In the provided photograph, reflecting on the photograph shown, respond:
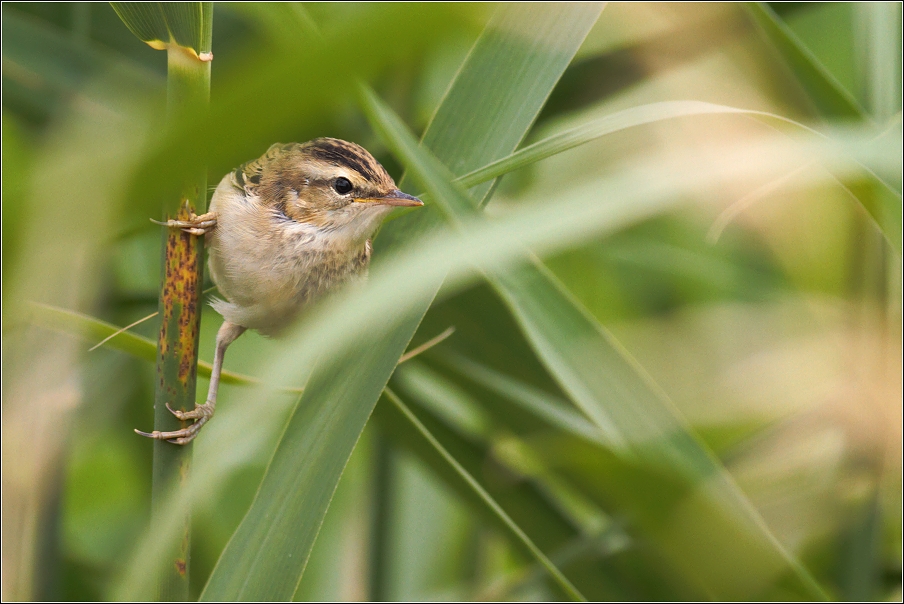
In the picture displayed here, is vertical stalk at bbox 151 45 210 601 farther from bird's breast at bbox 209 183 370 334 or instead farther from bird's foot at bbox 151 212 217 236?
bird's breast at bbox 209 183 370 334

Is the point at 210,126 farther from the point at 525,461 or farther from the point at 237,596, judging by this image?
the point at 525,461

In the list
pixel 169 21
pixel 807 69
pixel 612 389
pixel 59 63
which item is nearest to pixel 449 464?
pixel 612 389

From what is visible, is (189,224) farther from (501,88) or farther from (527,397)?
(527,397)

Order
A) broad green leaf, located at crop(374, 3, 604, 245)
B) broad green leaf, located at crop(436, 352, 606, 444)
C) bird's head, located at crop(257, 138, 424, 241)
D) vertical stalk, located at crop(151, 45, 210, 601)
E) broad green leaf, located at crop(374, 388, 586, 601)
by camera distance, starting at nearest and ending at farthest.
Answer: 1. vertical stalk, located at crop(151, 45, 210, 601)
2. broad green leaf, located at crop(374, 3, 604, 245)
3. broad green leaf, located at crop(374, 388, 586, 601)
4. broad green leaf, located at crop(436, 352, 606, 444)
5. bird's head, located at crop(257, 138, 424, 241)

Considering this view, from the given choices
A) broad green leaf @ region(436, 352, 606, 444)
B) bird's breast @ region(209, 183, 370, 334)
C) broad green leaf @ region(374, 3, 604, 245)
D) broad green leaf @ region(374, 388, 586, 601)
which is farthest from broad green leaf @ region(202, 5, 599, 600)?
bird's breast @ region(209, 183, 370, 334)

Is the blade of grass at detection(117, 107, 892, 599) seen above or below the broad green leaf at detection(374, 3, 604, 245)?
below

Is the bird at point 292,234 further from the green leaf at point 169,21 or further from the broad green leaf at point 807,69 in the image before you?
the broad green leaf at point 807,69

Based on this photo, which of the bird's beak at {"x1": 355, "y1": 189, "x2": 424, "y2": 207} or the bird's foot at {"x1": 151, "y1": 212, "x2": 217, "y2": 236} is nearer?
the bird's foot at {"x1": 151, "y1": 212, "x2": 217, "y2": 236}

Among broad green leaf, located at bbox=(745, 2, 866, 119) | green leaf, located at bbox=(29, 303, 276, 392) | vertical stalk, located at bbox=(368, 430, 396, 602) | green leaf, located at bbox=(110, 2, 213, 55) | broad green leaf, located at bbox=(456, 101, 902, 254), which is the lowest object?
vertical stalk, located at bbox=(368, 430, 396, 602)

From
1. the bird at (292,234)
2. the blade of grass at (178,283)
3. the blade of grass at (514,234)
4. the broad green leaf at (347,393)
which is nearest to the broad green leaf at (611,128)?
the blade of grass at (514,234)
